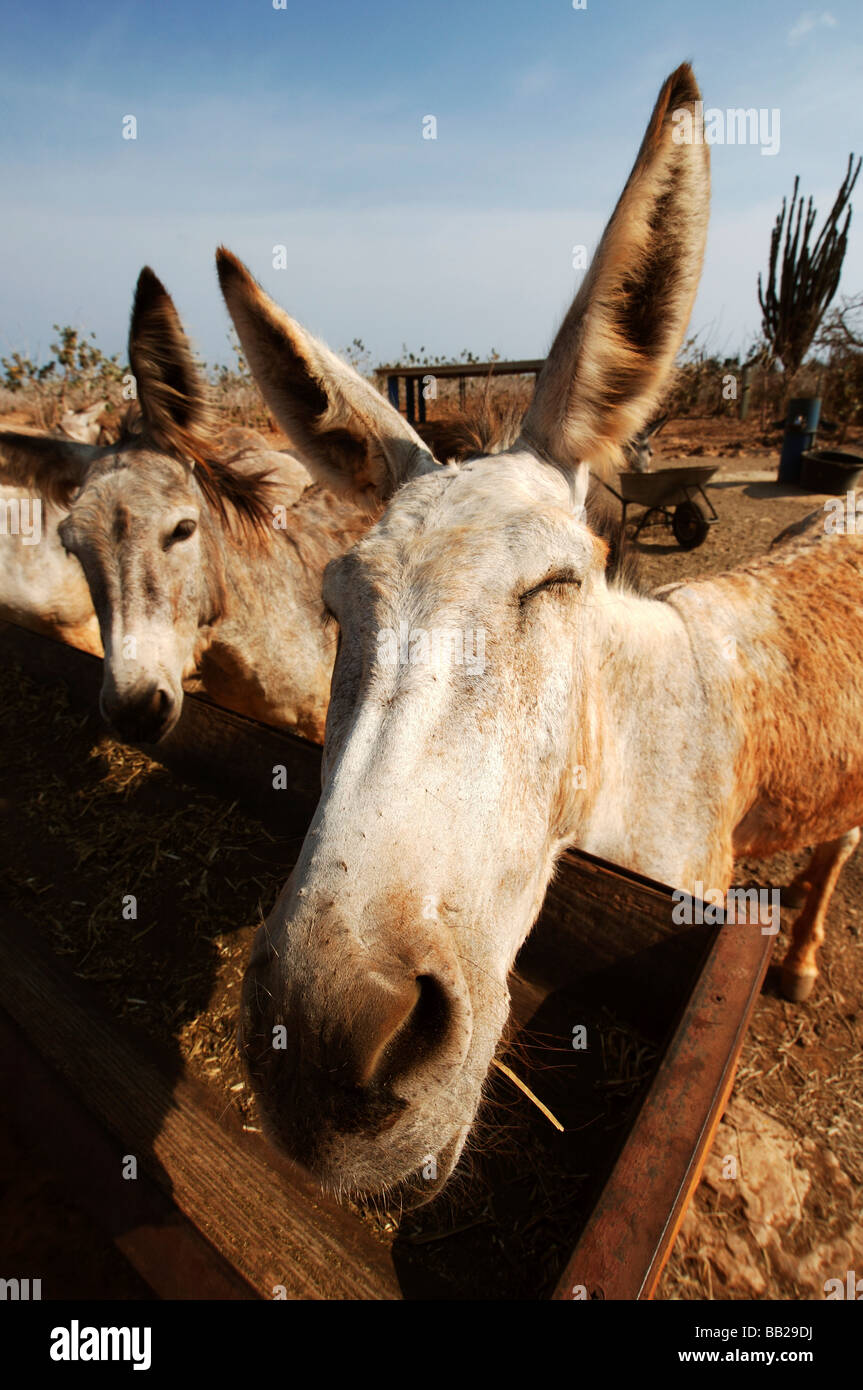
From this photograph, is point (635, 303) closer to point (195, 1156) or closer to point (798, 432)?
point (195, 1156)

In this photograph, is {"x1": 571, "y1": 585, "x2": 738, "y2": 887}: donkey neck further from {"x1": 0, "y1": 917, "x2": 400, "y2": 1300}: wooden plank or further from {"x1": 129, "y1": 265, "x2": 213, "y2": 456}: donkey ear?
{"x1": 129, "y1": 265, "x2": 213, "y2": 456}: donkey ear

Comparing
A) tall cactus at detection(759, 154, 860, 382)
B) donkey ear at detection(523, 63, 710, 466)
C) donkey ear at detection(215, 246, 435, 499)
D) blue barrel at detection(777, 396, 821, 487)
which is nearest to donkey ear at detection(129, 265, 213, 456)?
donkey ear at detection(215, 246, 435, 499)

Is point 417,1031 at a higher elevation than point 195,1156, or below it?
higher

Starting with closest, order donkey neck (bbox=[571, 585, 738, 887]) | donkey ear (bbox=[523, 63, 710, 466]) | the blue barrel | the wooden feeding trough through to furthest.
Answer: the wooden feeding trough < donkey ear (bbox=[523, 63, 710, 466]) < donkey neck (bbox=[571, 585, 738, 887]) < the blue barrel

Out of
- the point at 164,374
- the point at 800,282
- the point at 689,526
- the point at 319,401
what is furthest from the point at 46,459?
the point at 800,282

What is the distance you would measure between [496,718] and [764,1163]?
118 inches

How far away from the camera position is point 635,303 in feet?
6.35

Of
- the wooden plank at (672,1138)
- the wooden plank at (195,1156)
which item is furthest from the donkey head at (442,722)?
the wooden plank at (195,1156)

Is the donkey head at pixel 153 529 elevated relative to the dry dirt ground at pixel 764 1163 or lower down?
elevated

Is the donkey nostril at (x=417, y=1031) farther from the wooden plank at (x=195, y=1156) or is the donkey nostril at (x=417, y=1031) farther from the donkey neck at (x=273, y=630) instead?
the donkey neck at (x=273, y=630)

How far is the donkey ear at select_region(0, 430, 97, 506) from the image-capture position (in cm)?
427

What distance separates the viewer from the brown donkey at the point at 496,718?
1128mm

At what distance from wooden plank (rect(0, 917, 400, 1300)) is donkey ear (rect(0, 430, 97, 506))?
135 inches

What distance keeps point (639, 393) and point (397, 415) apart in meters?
0.89
